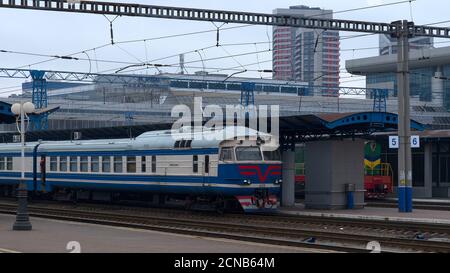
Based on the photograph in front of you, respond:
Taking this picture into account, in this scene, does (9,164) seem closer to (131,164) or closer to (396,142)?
(131,164)

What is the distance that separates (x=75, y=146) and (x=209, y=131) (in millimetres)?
10416

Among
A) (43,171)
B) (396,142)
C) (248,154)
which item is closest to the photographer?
→ (248,154)

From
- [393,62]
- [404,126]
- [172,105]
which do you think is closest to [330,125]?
[404,126]

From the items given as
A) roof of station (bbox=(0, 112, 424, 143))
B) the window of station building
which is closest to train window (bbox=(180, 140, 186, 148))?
roof of station (bbox=(0, 112, 424, 143))

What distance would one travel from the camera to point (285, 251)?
63.1 ft

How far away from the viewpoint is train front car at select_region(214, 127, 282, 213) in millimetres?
30234

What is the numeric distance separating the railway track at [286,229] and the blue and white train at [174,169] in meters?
0.99

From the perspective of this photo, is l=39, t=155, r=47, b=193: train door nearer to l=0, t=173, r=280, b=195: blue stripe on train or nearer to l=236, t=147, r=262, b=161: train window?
l=0, t=173, r=280, b=195: blue stripe on train

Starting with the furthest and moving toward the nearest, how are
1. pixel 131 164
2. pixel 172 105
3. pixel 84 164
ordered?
pixel 172 105 < pixel 84 164 < pixel 131 164

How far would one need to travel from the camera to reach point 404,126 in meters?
33.4

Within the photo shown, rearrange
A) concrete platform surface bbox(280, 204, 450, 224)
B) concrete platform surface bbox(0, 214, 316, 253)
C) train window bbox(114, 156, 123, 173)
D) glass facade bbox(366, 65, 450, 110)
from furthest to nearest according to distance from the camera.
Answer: glass facade bbox(366, 65, 450, 110) < train window bbox(114, 156, 123, 173) < concrete platform surface bbox(280, 204, 450, 224) < concrete platform surface bbox(0, 214, 316, 253)

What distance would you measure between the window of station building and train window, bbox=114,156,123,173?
8.26ft

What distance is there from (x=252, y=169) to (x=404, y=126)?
7.55 metres
